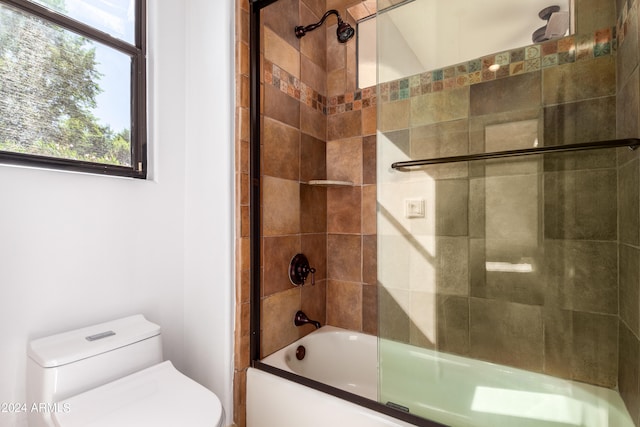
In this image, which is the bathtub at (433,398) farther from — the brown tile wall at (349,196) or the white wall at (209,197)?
the brown tile wall at (349,196)

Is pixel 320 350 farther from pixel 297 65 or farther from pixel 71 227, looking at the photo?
pixel 297 65

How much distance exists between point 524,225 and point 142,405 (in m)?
1.56

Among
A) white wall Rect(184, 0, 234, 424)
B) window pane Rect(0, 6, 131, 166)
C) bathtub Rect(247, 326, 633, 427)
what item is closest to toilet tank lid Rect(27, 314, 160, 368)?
white wall Rect(184, 0, 234, 424)

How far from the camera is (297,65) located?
1.93 meters

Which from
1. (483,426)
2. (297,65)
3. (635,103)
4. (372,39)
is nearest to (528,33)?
(635,103)

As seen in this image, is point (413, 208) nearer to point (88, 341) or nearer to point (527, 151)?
point (527, 151)

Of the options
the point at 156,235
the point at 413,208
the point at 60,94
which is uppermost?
the point at 60,94

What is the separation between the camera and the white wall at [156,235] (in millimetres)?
1136

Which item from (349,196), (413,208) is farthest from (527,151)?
(349,196)

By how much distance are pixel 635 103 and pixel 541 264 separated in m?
0.62

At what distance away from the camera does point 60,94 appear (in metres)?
1.26

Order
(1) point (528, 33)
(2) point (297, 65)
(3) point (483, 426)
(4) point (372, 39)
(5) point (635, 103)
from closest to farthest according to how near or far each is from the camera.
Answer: (5) point (635, 103) → (3) point (483, 426) → (1) point (528, 33) → (2) point (297, 65) → (4) point (372, 39)

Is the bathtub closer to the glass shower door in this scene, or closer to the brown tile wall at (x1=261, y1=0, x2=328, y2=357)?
the glass shower door

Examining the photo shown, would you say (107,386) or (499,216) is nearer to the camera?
(107,386)
